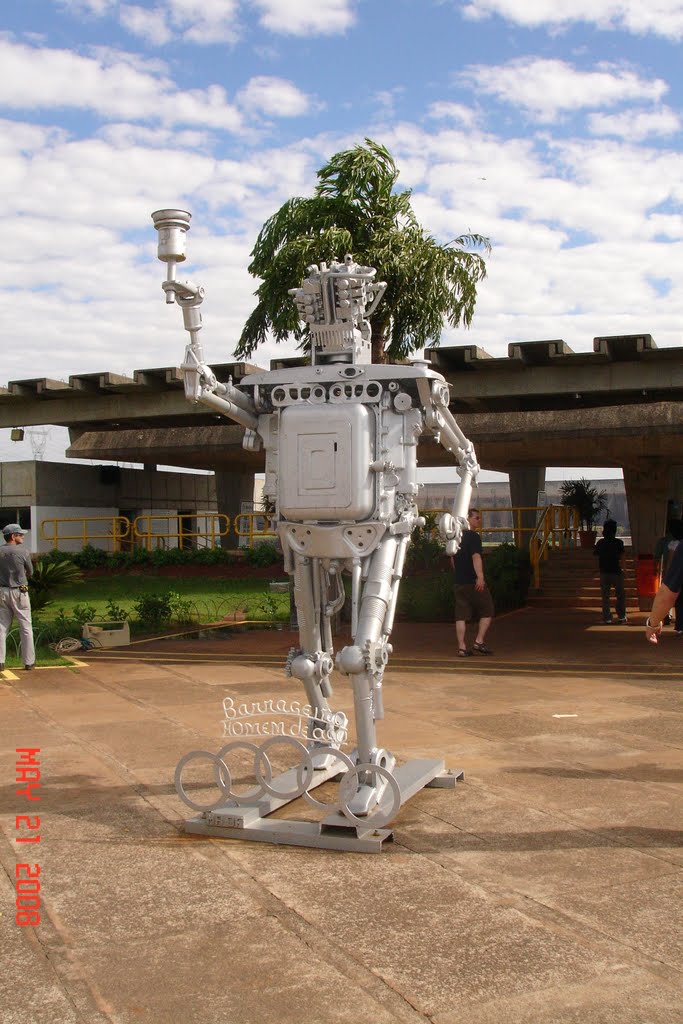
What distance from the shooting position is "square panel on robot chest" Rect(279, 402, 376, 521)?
5.71m

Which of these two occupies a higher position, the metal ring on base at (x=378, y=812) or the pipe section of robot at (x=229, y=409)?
the pipe section of robot at (x=229, y=409)

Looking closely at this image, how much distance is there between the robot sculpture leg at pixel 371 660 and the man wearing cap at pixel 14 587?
250 inches

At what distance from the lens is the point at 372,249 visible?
44.8ft

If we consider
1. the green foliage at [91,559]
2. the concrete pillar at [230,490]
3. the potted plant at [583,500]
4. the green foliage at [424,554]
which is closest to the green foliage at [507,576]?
the green foliage at [424,554]

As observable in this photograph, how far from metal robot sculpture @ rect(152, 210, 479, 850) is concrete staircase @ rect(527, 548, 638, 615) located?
470 inches

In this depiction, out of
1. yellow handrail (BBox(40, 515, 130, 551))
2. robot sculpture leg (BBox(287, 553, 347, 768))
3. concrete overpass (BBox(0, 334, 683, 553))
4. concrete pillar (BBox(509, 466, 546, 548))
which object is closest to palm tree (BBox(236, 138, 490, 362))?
concrete overpass (BBox(0, 334, 683, 553))

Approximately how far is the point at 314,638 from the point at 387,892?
1.90 metres

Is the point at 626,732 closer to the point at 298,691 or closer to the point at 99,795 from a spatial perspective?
the point at 298,691

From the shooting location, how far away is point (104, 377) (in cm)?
2795

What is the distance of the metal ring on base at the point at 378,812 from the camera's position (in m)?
5.07

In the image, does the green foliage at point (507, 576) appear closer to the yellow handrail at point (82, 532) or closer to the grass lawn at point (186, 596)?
the grass lawn at point (186, 596)

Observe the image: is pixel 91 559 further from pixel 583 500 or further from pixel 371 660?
pixel 371 660

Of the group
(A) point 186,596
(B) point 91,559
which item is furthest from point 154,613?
(B) point 91,559

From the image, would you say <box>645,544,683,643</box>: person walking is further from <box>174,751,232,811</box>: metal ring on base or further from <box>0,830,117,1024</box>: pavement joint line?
<box>0,830,117,1024</box>: pavement joint line
